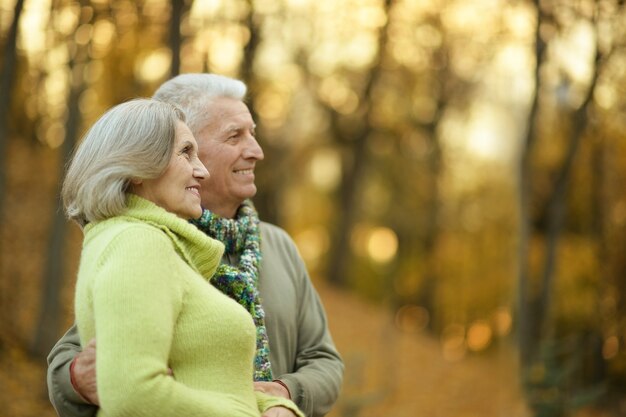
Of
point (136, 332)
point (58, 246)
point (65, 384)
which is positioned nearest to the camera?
point (136, 332)

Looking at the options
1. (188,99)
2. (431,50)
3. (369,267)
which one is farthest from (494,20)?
(369,267)

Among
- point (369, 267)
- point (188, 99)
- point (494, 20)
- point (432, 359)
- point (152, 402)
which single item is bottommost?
point (369, 267)

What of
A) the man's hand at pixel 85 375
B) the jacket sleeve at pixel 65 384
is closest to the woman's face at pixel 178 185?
the man's hand at pixel 85 375

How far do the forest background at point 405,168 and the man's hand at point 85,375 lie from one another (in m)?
1.80

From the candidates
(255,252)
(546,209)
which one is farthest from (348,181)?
(255,252)

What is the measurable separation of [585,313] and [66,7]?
15.6m

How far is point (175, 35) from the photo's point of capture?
27.8 feet

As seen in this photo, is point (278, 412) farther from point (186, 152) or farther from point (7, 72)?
point (7, 72)

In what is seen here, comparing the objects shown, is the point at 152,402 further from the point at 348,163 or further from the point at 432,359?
the point at 348,163

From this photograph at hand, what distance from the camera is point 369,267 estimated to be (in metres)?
33.8

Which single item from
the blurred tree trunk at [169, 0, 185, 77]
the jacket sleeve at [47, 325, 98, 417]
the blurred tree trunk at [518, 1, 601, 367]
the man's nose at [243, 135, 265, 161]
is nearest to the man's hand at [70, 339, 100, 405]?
the jacket sleeve at [47, 325, 98, 417]

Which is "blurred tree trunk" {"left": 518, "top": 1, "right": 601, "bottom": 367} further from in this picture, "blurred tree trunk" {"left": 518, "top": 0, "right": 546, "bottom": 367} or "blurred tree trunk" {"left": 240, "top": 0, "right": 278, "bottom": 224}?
"blurred tree trunk" {"left": 240, "top": 0, "right": 278, "bottom": 224}

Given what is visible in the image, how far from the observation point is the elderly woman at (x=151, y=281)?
2.42 metres

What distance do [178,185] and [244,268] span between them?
71 centimetres
